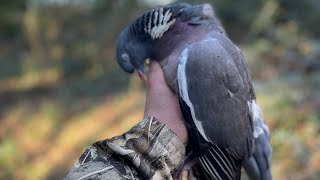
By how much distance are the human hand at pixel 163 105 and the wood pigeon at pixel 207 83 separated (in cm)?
2

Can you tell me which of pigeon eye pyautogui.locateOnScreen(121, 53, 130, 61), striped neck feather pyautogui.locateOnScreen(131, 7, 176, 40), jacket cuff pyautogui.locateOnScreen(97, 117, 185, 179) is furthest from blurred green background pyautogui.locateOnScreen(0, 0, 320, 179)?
jacket cuff pyautogui.locateOnScreen(97, 117, 185, 179)

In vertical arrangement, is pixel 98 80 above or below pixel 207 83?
below

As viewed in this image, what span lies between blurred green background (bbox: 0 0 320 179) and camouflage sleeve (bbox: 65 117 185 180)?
348 centimetres

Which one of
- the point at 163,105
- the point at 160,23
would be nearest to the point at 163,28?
the point at 160,23

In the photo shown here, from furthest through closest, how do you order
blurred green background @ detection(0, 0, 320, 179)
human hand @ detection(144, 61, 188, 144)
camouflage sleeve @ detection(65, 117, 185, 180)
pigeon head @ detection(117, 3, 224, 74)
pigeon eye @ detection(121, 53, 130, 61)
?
blurred green background @ detection(0, 0, 320, 179) < pigeon eye @ detection(121, 53, 130, 61) < pigeon head @ detection(117, 3, 224, 74) < human hand @ detection(144, 61, 188, 144) < camouflage sleeve @ detection(65, 117, 185, 180)

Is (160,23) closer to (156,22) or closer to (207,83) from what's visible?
(156,22)

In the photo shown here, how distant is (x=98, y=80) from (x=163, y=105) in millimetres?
6550

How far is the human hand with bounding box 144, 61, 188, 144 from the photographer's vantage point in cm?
191

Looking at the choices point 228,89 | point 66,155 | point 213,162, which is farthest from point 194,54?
point 66,155

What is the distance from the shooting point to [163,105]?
1941 millimetres

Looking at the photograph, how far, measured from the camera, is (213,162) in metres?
1.98

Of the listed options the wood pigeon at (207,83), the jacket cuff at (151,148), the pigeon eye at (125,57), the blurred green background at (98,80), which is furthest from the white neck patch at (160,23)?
the blurred green background at (98,80)

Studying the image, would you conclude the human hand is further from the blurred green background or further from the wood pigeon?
the blurred green background

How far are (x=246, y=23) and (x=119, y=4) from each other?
2.00 m
